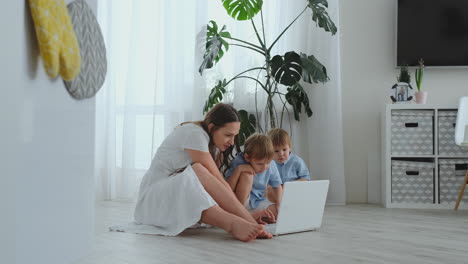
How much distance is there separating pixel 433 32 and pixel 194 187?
2.34 m

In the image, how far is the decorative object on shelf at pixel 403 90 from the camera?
3475 millimetres

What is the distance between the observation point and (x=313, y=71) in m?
3.35

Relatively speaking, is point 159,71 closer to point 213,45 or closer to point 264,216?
point 213,45

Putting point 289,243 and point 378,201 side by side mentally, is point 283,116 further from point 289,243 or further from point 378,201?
point 289,243

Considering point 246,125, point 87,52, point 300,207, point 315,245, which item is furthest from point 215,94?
point 87,52

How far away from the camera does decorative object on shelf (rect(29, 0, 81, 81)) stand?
131 cm

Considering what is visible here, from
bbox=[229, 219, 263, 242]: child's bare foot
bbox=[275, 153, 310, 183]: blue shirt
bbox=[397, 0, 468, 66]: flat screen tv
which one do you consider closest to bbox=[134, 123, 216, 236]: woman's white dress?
bbox=[229, 219, 263, 242]: child's bare foot

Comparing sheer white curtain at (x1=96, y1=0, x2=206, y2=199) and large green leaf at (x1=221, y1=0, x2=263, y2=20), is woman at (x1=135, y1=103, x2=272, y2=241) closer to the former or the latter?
large green leaf at (x1=221, y1=0, x2=263, y2=20)

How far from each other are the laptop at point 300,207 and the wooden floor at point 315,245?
40 millimetres

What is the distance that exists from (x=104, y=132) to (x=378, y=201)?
198 centimetres

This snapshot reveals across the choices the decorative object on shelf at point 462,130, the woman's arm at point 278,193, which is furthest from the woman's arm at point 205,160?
the decorative object on shelf at point 462,130

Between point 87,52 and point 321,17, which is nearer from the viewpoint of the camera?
point 87,52

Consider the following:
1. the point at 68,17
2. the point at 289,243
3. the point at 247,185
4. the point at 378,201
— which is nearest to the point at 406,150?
the point at 378,201

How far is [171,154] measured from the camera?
7.77ft
